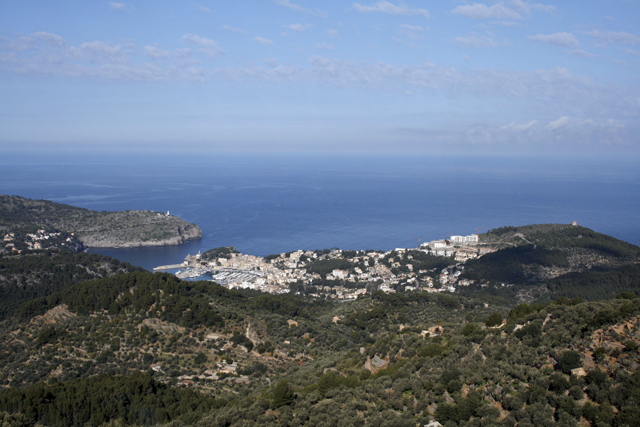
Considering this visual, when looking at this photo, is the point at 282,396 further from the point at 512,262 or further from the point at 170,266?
the point at 170,266

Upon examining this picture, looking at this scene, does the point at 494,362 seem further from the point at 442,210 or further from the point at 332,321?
the point at 442,210

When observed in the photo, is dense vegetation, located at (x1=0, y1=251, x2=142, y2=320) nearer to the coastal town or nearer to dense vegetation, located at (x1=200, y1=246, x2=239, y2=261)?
the coastal town

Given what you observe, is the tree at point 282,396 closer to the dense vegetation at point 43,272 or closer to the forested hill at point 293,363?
the forested hill at point 293,363

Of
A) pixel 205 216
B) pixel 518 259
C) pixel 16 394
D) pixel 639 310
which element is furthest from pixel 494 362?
pixel 205 216

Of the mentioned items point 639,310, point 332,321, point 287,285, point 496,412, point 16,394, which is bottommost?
point 287,285

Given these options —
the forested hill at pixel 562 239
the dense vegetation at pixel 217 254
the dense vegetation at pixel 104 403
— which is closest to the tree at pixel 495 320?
the dense vegetation at pixel 104 403

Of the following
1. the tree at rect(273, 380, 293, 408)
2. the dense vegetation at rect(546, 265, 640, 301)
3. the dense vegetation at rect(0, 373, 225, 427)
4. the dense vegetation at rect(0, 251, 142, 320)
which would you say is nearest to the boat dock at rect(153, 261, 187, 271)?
the dense vegetation at rect(0, 251, 142, 320)
